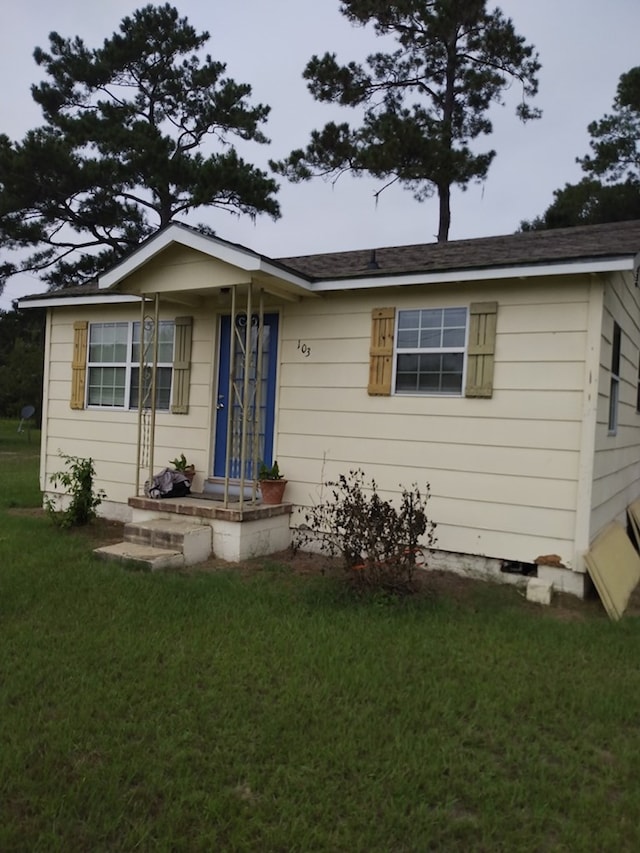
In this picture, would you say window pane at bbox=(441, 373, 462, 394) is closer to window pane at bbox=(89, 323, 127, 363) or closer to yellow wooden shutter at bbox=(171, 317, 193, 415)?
yellow wooden shutter at bbox=(171, 317, 193, 415)

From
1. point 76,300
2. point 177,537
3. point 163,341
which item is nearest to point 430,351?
point 177,537

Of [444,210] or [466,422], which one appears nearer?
[466,422]

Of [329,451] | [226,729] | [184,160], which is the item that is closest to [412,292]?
[329,451]

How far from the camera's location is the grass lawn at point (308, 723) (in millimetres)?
2404

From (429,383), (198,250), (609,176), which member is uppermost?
Answer: (609,176)

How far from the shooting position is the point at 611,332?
5.88m

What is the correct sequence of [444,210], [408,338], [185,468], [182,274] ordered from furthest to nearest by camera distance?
[444,210], [185,468], [182,274], [408,338]

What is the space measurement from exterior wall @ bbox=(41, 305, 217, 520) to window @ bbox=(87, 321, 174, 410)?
132 millimetres

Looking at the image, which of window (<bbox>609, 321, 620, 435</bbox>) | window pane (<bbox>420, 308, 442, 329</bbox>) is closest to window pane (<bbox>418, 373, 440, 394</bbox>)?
window pane (<bbox>420, 308, 442, 329</bbox>)

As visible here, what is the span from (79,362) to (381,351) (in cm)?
441

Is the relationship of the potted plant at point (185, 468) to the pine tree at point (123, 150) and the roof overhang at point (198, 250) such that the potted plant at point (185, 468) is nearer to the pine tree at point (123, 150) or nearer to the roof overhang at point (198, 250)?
the roof overhang at point (198, 250)

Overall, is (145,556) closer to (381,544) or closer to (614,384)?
(381,544)

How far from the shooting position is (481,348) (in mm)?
5844

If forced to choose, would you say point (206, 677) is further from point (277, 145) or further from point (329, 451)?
point (277, 145)
